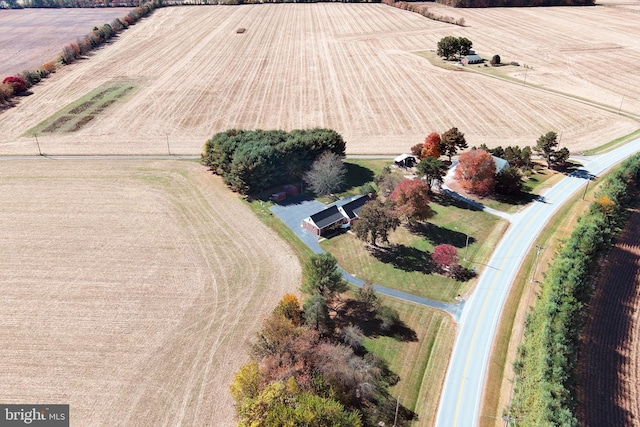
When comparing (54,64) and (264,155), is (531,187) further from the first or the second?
(54,64)

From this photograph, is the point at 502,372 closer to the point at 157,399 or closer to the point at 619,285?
the point at 619,285

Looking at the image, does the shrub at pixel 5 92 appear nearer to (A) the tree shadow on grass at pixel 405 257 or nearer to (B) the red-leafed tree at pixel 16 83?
(B) the red-leafed tree at pixel 16 83

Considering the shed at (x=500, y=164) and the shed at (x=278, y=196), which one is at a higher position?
the shed at (x=500, y=164)

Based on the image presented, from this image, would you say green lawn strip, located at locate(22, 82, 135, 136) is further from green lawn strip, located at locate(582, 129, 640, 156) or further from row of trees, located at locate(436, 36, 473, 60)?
green lawn strip, located at locate(582, 129, 640, 156)

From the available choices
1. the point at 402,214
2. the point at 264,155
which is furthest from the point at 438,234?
the point at 264,155

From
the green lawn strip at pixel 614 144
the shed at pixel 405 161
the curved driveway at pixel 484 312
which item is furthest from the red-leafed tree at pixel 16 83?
the green lawn strip at pixel 614 144

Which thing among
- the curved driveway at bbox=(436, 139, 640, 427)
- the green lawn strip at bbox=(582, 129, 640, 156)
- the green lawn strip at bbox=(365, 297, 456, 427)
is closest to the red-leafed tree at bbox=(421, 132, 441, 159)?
the curved driveway at bbox=(436, 139, 640, 427)
